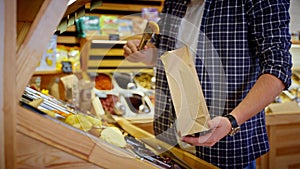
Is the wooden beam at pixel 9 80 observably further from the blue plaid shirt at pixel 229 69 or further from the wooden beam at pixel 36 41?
the blue plaid shirt at pixel 229 69

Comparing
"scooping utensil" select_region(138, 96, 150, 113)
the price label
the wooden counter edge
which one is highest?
the price label

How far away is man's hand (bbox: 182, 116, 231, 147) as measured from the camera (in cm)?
87

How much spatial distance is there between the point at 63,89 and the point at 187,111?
69.3 inches

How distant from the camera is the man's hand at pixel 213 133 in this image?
87cm

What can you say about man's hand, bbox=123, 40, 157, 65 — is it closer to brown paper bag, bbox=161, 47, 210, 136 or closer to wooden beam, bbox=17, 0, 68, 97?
brown paper bag, bbox=161, 47, 210, 136

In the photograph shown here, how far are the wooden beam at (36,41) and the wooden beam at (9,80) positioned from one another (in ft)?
0.04

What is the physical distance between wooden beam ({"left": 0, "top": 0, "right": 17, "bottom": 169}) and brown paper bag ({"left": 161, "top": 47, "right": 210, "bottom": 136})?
1.38 feet

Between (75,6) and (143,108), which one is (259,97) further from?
(143,108)

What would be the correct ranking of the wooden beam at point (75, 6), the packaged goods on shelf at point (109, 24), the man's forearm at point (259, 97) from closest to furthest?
the wooden beam at point (75, 6)
the man's forearm at point (259, 97)
the packaged goods on shelf at point (109, 24)

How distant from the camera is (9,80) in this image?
53cm

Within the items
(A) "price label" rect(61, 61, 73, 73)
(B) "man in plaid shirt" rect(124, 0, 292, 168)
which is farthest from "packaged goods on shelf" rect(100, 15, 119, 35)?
(B) "man in plaid shirt" rect(124, 0, 292, 168)

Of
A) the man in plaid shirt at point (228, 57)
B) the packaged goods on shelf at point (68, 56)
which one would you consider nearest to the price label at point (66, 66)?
the packaged goods on shelf at point (68, 56)

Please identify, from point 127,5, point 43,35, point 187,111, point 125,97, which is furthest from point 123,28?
point 43,35

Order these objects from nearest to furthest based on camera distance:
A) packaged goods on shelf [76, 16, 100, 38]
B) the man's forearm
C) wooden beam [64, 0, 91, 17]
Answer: wooden beam [64, 0, 91, 17], the man's forearm, packaged goods on shelf [76, 16, 100, 38]
